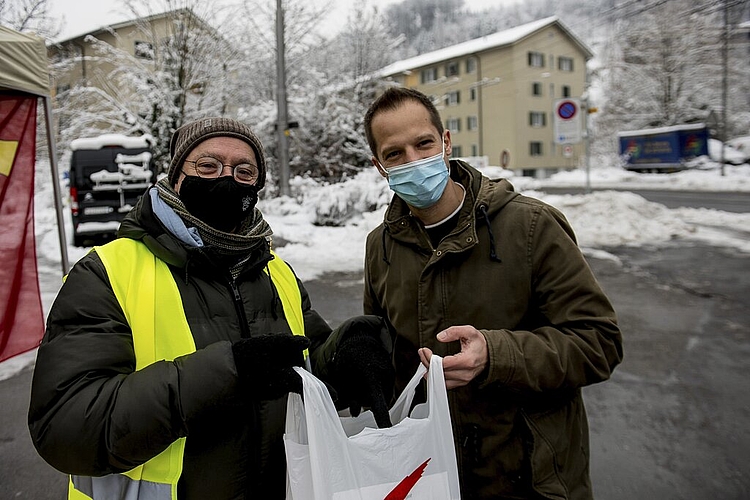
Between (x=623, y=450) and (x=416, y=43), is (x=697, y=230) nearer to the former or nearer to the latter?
(x=623, y=450)

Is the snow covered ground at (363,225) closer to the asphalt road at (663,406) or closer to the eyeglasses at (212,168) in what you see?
the asphalt road at (663,406)

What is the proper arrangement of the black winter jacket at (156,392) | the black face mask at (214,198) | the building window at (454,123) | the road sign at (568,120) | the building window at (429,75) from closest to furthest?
1. the black winter jacket at (156,392)
2. the black face mask at (214,198)
3. the road sign at (568,120)
4. the building window at (454,123)
5. the building window at (429,75)

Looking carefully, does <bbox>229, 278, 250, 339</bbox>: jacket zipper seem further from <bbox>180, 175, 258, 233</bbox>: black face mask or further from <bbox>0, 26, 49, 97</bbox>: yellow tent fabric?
<bbox>0, 26, 49, 97</bbox>: yellow tent fabric

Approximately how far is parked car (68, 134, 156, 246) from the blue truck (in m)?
30.8

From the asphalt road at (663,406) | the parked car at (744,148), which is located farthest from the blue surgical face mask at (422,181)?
the parked car at (744,148)

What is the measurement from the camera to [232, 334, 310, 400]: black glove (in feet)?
4.56

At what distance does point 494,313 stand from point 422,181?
54 centimetres

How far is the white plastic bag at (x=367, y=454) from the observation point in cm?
138

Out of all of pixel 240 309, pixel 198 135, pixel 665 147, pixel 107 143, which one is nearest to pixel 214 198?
pixel 198 135

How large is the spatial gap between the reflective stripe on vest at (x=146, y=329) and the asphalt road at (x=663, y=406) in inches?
88.0

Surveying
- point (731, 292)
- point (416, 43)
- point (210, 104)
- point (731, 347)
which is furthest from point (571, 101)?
point (416, 43)

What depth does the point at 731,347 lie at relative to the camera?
5254mm

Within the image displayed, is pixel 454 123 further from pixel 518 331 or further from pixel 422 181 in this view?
pixel 518 331

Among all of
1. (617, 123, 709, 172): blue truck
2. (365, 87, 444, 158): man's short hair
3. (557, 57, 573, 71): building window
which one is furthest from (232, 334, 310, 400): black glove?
(557, 57, 573, 71): building window
